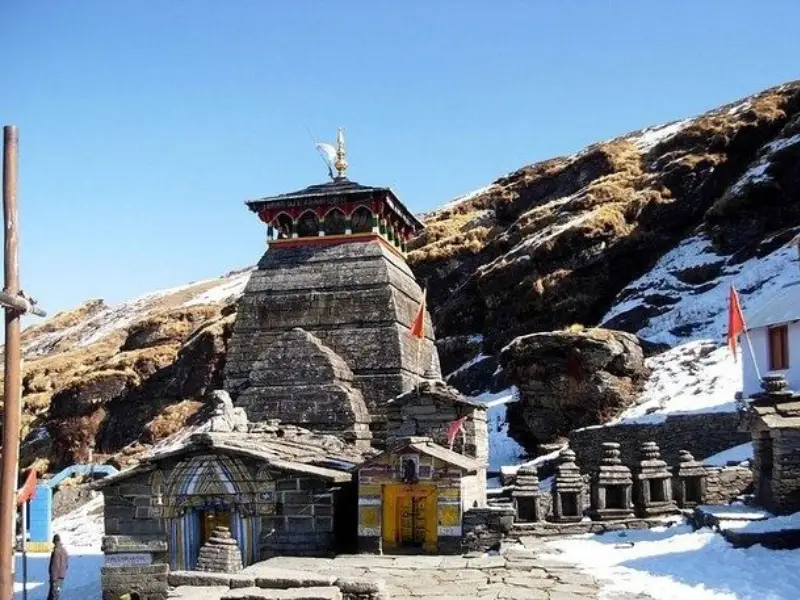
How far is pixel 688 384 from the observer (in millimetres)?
32781

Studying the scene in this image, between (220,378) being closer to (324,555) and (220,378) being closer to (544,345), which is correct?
(544,345)

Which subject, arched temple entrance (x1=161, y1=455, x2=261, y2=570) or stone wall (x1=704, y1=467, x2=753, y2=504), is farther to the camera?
stone wall (x1=704, y1=467, x2=753, y2=504)

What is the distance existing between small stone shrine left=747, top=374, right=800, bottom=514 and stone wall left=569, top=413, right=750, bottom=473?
9.94 metres

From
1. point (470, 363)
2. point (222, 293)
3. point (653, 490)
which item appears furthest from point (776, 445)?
point (222, 293)

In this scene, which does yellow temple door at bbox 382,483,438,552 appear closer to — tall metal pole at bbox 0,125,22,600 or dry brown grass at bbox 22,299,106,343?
tall metal pole at bbox 0,125,22,600

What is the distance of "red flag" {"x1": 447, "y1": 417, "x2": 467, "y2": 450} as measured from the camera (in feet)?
69.7

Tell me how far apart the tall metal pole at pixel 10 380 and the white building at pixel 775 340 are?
1687 centimetres

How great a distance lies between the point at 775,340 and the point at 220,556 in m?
13.5

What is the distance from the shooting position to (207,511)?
61.7ft

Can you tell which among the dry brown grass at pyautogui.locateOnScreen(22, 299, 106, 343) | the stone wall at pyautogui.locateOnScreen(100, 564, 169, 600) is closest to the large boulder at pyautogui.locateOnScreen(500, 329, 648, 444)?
the stone wall at pyautogui.locateOnScreen(100, 564, 169, 600)

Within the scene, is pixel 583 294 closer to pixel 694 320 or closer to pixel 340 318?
pixel 694 320

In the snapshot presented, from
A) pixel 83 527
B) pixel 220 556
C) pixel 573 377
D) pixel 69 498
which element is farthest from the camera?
pixel 69 498

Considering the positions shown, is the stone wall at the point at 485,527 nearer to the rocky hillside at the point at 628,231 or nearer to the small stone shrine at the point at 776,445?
the small stone shrine at the point at 776,445

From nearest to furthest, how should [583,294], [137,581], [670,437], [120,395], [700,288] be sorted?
[137,581]
[670,437]
[700,288]
[583,294]
[120,395]
